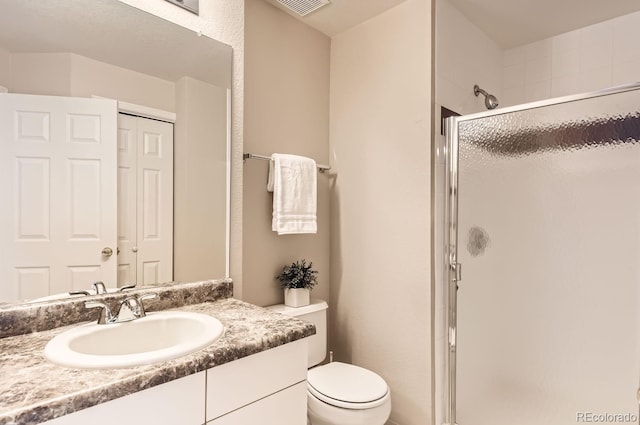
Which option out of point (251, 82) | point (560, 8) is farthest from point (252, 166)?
point (560, 8)

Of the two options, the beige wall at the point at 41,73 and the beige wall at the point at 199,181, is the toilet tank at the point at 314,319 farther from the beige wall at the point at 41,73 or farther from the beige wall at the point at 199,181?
the beige wall at the point at 41,73

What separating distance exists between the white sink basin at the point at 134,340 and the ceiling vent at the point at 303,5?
1.57 m

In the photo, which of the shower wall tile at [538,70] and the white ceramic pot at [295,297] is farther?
→ the shower wall tile at [538,70]

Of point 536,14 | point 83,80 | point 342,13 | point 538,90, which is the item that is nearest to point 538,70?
point 538,90

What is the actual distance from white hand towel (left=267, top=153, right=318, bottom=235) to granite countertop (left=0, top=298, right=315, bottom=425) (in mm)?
787

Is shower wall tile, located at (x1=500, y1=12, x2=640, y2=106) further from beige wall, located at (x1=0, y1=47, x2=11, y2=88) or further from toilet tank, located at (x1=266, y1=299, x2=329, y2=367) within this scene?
beige wall, located at (x1=0, y1=47, x2=11, y2=88)

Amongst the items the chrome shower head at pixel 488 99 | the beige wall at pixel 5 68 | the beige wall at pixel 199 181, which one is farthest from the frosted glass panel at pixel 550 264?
the beige wall at pixel 5 68

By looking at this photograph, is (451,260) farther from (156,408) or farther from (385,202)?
(156,408)

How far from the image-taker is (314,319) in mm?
1872

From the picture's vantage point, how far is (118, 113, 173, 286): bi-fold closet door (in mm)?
1198

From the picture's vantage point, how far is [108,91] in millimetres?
1168

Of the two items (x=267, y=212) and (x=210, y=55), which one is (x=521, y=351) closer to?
(x=267, y=212)

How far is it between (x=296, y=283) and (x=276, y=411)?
2.79 feet

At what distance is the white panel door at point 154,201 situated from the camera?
4.08 ft
